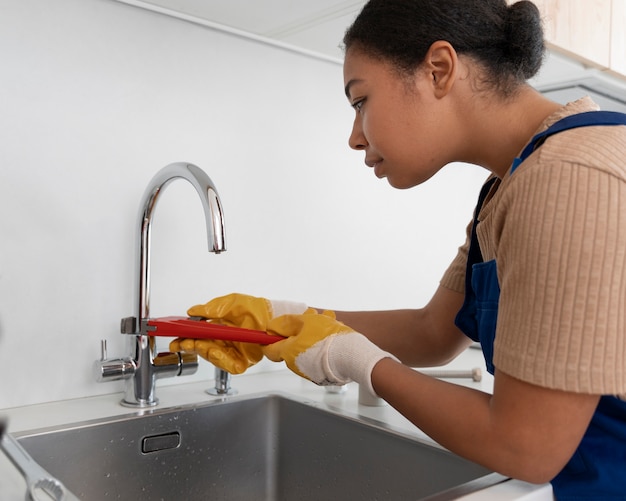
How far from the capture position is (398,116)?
3.00 ft

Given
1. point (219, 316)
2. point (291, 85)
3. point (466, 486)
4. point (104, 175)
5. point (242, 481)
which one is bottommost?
point (242, 481)

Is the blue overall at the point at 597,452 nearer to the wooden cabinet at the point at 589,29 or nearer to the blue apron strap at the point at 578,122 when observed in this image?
the blue apron strap at the point at 578,122

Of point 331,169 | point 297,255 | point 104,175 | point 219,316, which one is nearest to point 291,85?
point 331,169

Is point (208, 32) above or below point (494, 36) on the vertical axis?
above

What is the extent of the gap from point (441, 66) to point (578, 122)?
20cm

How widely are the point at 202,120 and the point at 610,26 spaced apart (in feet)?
3.44

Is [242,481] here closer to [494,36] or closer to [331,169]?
[331,169]

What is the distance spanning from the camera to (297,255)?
1.53m

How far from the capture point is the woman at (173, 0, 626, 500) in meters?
0.69

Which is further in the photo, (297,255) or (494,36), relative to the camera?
(297,255)

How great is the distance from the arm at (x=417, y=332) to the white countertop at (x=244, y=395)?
12 centimetres

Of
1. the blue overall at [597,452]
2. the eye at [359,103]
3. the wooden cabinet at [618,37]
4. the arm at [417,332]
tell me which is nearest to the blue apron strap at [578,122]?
the blue overall at [597,452]

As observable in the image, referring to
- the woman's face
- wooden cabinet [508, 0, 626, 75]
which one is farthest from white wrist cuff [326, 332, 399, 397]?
wooden cabinet [508, 0, 626, 75]

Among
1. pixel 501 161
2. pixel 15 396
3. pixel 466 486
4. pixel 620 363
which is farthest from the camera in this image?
pixel 15 396
